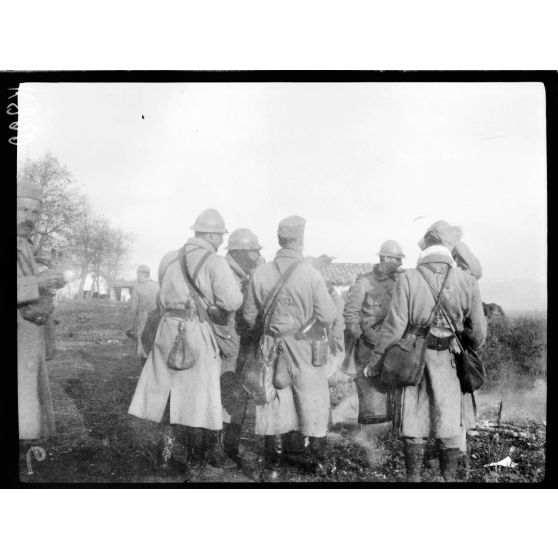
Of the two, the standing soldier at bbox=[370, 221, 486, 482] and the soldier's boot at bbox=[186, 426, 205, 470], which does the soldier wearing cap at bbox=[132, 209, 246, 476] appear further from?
the standing soldier at bbox=[370, 221, 486, 482]

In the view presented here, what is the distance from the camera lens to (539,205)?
6.53m

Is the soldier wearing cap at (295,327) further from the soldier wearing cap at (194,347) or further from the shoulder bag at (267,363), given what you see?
the soldier wearing cap at (194,347)

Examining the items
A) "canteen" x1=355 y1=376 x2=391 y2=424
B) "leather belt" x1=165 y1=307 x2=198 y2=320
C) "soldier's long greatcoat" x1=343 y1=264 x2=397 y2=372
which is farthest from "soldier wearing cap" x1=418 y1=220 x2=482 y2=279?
"leather belt" x1=165 y1=307 x2=198 y2=320

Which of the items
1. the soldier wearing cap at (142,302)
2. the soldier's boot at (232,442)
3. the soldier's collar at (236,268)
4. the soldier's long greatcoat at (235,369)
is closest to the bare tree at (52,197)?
the soldier wearing cap at (142,302)

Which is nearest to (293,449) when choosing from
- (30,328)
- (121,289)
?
(121,289)

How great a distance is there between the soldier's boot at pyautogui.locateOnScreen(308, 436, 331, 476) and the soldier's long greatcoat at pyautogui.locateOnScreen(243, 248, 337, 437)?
0.10 meters

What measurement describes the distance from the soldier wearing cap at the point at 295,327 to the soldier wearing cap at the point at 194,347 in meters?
0.34

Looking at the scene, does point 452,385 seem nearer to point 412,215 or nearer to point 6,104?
point 412,215

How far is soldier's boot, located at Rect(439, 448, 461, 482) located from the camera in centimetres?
648

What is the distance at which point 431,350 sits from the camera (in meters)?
6.43

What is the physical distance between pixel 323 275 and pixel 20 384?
293 centimetres

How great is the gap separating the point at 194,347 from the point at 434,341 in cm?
215

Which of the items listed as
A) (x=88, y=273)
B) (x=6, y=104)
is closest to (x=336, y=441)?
(x=88, y=273)

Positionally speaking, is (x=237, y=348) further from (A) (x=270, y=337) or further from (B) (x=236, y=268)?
(B) (x=236, y=268)
